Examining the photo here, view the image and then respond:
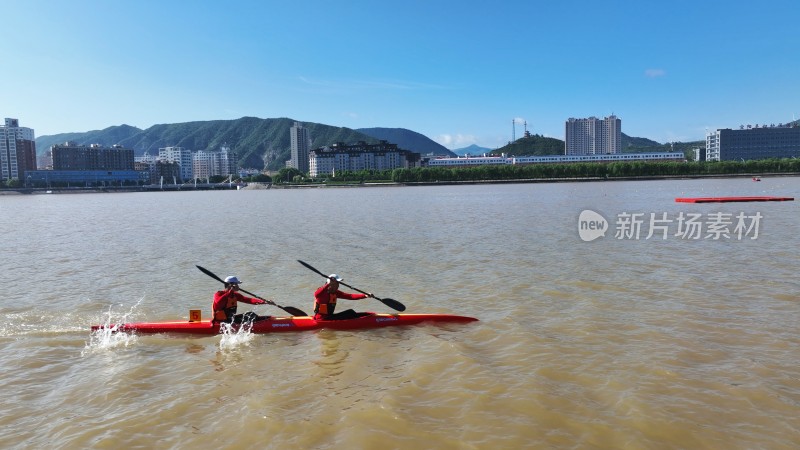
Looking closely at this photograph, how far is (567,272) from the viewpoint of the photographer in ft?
67.6

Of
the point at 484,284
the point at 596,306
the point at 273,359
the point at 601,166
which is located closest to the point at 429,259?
the point at 484,284

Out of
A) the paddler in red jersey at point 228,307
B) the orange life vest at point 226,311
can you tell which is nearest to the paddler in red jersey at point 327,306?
the paddler in red jersey at point 228,307

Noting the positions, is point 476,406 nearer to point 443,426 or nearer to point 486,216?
point 443,426

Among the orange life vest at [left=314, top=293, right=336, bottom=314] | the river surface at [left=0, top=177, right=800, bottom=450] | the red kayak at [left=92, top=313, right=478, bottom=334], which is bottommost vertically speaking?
the river surface at [left=0, top=177, right=800, bottom=450]
